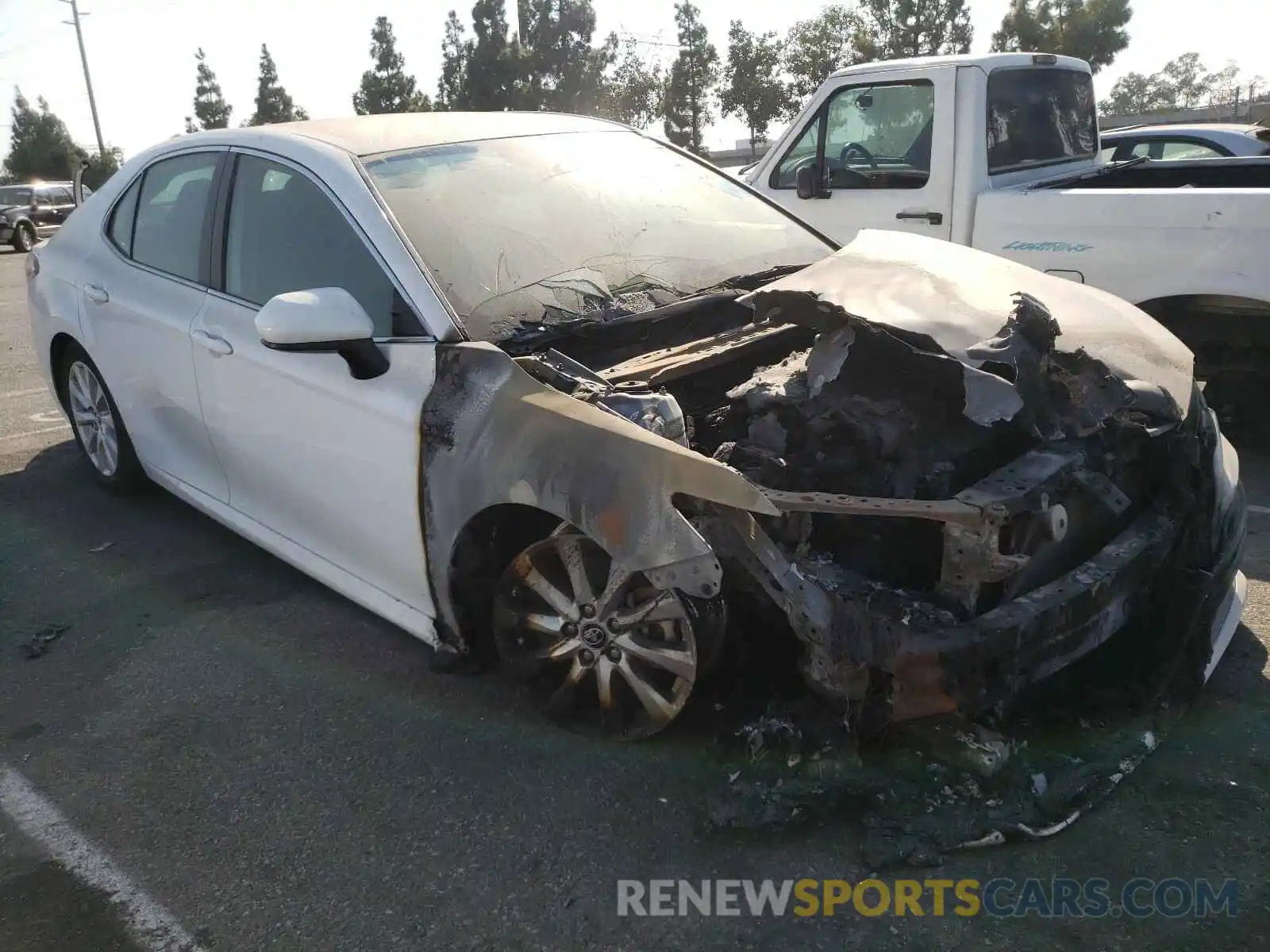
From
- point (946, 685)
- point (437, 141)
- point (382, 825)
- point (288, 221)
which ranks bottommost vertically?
point (382, 825)

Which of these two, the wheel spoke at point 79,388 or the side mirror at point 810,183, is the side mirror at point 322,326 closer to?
the wheel spoke at point 79,388

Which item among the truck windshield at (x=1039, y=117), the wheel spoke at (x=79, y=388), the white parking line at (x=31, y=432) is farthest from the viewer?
the white parking line at (x=31, y=432)

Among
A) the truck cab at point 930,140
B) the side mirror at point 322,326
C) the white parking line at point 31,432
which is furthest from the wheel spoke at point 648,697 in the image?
the white parking line at point 31,432

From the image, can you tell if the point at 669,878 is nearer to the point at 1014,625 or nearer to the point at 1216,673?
the point at 1014,625

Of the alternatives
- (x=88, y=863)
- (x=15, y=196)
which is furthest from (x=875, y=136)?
(x=15, y=196)

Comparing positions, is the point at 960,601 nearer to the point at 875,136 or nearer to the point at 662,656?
the point at 662,656

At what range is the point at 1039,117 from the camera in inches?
242

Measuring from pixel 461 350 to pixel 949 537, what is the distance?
4.73 ft

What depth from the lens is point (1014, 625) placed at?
2404 mm

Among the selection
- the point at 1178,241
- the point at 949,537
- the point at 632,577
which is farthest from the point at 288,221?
the point at 1178,241

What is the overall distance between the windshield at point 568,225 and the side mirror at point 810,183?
2.12 metres

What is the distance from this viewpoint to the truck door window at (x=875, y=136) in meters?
5.93

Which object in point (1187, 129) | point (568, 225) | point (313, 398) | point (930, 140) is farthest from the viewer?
point (1187, 129)

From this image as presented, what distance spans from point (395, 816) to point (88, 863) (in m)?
0.79
